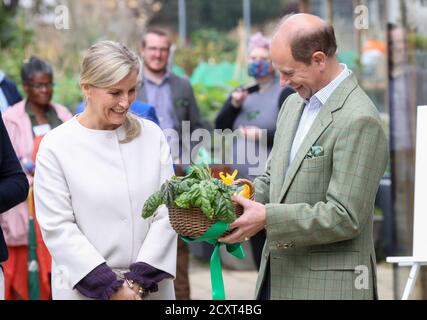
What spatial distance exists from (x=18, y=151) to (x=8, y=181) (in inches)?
110

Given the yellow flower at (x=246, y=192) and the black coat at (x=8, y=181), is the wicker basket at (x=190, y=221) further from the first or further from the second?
the black coat at (x=8, y=181)

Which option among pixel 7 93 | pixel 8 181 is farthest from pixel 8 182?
pixel 7 93

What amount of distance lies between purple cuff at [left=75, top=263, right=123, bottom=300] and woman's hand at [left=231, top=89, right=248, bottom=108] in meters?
3.48

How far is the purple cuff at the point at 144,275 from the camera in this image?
4.02 metres

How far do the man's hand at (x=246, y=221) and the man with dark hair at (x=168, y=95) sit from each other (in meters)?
3.58

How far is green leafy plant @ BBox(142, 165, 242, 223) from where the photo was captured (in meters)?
3.65

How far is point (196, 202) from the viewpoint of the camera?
3652 millimetres

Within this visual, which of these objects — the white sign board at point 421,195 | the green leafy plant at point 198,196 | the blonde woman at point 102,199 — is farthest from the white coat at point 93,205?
the white sign board at point 421,195

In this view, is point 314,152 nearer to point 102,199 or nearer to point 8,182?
point 102,199

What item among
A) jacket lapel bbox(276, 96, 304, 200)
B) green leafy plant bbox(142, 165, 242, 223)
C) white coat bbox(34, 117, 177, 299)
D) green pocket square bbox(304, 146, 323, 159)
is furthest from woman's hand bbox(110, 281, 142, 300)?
green pocket square bbox(304, 146, 323, 159)

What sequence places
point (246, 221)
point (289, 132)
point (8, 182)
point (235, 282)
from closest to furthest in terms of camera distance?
1. point (246, 221)
2. point (289, 132)
3. point (8, 182)
4. point (235, 282)
